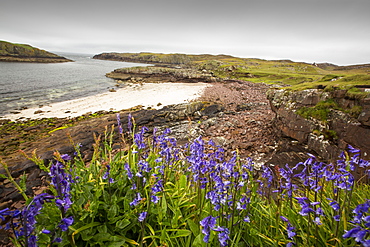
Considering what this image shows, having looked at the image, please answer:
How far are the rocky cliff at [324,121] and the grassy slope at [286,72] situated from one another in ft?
2.59

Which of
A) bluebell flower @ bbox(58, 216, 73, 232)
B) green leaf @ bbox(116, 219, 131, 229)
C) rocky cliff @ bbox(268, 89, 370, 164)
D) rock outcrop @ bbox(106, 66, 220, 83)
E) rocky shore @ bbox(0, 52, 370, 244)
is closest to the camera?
bluebell flower @ bbox(58, 216, 73, 232)

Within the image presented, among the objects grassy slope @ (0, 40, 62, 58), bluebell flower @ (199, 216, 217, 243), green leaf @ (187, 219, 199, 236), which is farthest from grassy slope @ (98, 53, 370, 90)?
grassy slope @ (0, 40, 62, 58)

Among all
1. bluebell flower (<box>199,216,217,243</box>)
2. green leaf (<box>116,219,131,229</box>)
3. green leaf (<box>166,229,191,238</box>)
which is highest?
bluebell flower (<box>199,216,217,243</box>)

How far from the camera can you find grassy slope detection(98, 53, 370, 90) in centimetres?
961

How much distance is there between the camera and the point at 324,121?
25.7 feet

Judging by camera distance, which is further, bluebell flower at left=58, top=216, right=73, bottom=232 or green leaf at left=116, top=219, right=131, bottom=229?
green leaf at left=116, top=219, right=131, bottom=229

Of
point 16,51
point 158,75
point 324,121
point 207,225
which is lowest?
point 158,75

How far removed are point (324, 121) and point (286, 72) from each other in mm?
61721

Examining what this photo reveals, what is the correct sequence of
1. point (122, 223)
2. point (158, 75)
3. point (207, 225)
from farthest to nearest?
point (158, 75) → point (122, 223) → point (207, 225)

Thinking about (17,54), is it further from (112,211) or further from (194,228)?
(194,228)

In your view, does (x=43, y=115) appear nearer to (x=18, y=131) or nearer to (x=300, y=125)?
(x=18, y=131)

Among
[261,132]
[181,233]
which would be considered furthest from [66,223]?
[261,132]

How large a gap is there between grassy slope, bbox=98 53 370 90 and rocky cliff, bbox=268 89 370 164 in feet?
2.59

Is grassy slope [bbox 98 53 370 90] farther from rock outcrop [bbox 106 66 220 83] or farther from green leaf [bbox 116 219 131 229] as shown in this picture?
green leaf [bbox 116 219 131 229]
